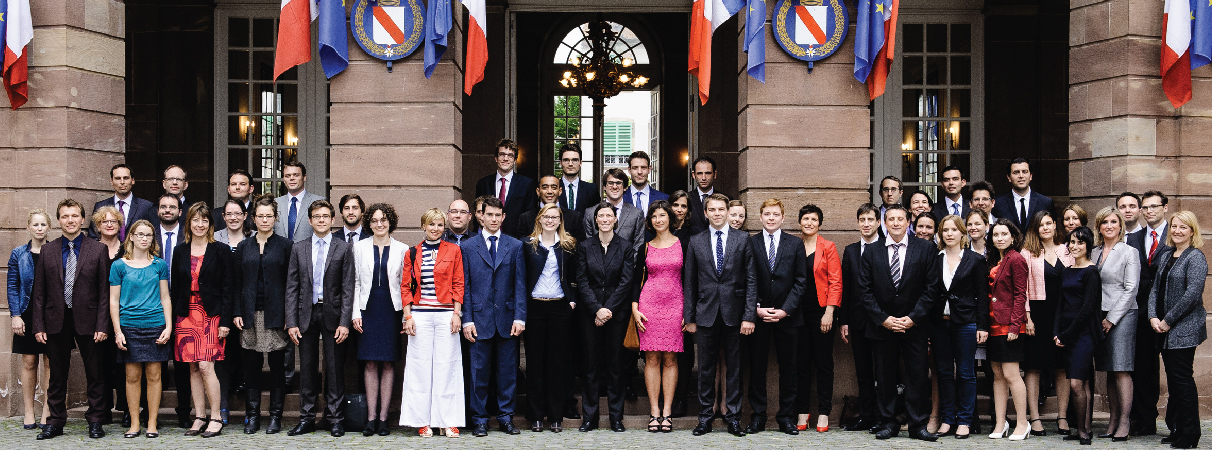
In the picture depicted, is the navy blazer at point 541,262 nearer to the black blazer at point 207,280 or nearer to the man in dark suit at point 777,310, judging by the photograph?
the man in dark suit at point 777,310

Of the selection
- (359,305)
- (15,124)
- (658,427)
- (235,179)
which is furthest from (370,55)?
(658,427)

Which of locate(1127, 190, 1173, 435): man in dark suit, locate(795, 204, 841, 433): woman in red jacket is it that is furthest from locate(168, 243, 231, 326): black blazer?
locate(1127, 190, 1173, 435): man in dark suit

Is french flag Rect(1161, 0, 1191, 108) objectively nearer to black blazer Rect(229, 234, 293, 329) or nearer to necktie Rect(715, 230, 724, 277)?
necktie Rect(715, 230, 724, 277)

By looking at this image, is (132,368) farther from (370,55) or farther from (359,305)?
(370,55)

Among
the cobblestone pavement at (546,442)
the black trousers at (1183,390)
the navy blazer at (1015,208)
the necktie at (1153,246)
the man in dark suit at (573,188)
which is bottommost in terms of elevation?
the cobblestone pavement at (546,442)

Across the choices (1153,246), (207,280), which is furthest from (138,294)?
(1153,246)

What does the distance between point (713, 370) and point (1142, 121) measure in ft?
15.7

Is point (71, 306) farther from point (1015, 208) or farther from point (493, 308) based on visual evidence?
point (1015, 208)

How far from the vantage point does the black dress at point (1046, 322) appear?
8.23 metres

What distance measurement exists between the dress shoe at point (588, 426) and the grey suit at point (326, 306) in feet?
6.33

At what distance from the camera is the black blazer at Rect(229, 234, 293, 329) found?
27.2 feet

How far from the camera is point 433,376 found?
8336 millimetres

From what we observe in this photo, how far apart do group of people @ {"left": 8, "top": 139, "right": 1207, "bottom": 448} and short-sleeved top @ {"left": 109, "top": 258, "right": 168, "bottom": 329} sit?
0.06 ft

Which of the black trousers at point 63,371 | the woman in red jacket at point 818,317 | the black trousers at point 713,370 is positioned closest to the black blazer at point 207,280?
the black trousers at point 63,371
